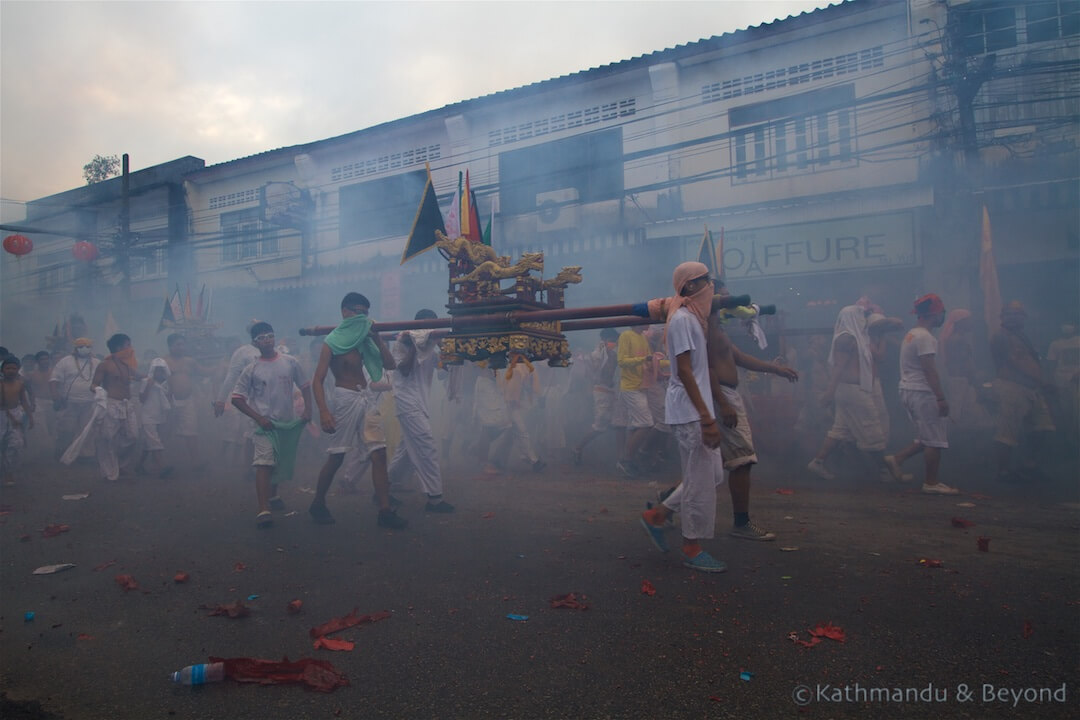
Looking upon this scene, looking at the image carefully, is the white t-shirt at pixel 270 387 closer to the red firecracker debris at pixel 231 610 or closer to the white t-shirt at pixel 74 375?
the red firecracker debris at pixel 231 610

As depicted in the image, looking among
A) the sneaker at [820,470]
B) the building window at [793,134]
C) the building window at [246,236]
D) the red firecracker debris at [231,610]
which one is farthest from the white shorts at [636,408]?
the building window at [246,236]

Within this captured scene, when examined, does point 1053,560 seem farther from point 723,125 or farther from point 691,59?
point 691,59

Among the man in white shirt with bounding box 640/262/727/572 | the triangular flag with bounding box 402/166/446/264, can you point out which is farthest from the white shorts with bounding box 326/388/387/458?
the man in white shirt with bounding box 640/262/727/572

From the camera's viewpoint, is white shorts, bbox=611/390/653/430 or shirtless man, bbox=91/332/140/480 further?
shirtless man, bbox=91/332/140/480

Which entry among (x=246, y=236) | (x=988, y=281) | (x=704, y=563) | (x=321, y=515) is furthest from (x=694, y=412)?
(x=246, y=236)

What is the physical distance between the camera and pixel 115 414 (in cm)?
802

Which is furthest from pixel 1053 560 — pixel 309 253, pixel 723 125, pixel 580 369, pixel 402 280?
pixel 309 253

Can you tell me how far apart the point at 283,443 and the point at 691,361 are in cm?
371

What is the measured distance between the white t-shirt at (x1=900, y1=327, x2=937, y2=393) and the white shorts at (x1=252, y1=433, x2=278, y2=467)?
5708mm

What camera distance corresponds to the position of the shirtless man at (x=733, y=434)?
4152 mm

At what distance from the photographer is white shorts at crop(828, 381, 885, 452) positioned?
6559 mm

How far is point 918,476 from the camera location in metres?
6.77

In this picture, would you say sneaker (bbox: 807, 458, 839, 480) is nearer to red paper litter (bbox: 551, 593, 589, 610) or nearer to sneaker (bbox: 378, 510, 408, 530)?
sneaker (bbox: 378, 510, 408, 530)

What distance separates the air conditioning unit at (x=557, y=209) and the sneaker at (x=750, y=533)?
32.8ft
